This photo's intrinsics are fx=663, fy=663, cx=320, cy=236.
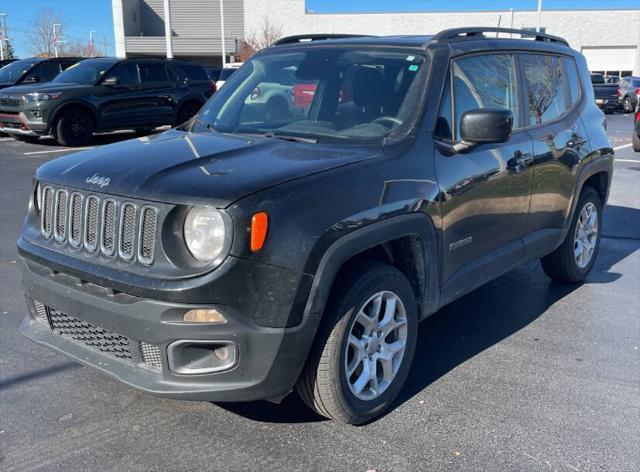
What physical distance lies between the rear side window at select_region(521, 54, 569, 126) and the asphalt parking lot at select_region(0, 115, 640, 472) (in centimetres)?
147

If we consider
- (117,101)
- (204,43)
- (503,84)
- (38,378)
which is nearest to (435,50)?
(503,84)

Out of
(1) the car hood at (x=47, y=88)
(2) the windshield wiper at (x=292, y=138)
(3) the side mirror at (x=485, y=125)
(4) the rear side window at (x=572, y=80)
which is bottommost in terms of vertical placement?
(1) the car hood at (x=47, y=88)

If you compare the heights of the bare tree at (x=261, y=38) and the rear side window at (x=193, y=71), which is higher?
the bare tree at (x=261, y=38)

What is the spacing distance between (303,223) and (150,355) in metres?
0.87

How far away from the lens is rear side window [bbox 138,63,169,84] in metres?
14.8

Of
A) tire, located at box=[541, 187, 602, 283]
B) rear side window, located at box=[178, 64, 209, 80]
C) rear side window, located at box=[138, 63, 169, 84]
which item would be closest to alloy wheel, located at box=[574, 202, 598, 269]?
tire, located at box=[541, 187, 602, 283]

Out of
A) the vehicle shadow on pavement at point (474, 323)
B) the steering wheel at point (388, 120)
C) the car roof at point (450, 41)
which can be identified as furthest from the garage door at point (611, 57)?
the steering wheel at point (388, 120)

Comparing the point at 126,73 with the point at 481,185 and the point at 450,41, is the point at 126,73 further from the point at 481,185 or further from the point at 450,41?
the point at 481,185

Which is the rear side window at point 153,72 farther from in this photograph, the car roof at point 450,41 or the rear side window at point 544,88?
the rear side window at point 544,88

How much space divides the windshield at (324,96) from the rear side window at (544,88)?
1162mm

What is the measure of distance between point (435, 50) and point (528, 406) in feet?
6.76

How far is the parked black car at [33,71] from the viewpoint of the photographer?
631 inches

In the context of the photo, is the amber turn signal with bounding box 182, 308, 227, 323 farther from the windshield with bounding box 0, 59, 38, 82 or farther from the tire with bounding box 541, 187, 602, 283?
the windshield with bounding box 0, 59, 38, 82

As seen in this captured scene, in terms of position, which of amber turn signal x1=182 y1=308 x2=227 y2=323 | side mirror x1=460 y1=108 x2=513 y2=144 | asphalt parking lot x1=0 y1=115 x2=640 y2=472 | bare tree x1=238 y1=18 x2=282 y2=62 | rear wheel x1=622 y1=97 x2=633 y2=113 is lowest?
rear wheel x1=622 y1=97 x2=633 y2=113
